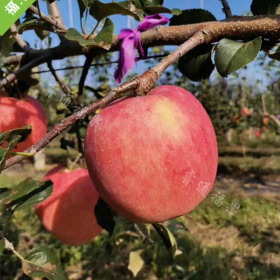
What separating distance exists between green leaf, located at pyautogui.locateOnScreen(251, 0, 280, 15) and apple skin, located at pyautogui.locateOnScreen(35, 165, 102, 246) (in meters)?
0.57

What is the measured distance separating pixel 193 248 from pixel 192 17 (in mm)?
1878

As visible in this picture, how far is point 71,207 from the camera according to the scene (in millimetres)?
956

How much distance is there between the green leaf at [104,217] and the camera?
2.40 feet

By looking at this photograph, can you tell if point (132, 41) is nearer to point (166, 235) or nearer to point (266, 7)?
point (266, 7)

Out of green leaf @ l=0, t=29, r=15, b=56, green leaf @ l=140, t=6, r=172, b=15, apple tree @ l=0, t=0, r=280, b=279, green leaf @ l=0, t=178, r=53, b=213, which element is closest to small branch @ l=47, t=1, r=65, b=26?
apple tree @ l=0, t=0, r=280, b=279

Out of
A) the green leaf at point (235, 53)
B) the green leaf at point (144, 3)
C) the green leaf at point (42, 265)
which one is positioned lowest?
the green leaf at point (42, 265)

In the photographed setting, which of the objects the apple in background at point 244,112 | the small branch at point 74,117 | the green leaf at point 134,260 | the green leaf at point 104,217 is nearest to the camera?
the small branch at point 74,117

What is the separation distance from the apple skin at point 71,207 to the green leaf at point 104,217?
0.21 m

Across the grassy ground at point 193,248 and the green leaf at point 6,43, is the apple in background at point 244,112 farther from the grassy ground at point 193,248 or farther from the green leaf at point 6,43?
the green leaf at point 6,43

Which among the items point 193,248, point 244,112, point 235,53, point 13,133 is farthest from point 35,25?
point 244,112

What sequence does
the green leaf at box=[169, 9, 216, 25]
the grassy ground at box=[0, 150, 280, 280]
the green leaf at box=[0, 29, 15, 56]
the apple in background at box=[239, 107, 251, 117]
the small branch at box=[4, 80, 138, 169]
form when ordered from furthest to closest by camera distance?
the apple in background at box=[239, 107, 251, 117] < the grassy ground at box=[0, 150, 280, 280] < the green leaf at box=[0, 29, 15, 56] < the green leaf at box=[169, 9, 216, 25] < the small branch at box=[4, 80, 138, 169]

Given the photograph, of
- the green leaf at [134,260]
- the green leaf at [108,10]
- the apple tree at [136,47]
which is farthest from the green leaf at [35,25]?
the green leaf at [134,260]

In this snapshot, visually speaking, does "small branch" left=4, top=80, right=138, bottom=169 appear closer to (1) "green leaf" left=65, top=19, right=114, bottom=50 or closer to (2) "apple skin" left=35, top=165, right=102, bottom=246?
(1) "green leaf" left=65, top=19, right=114, bottom=50

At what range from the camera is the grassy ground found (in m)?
1.94
